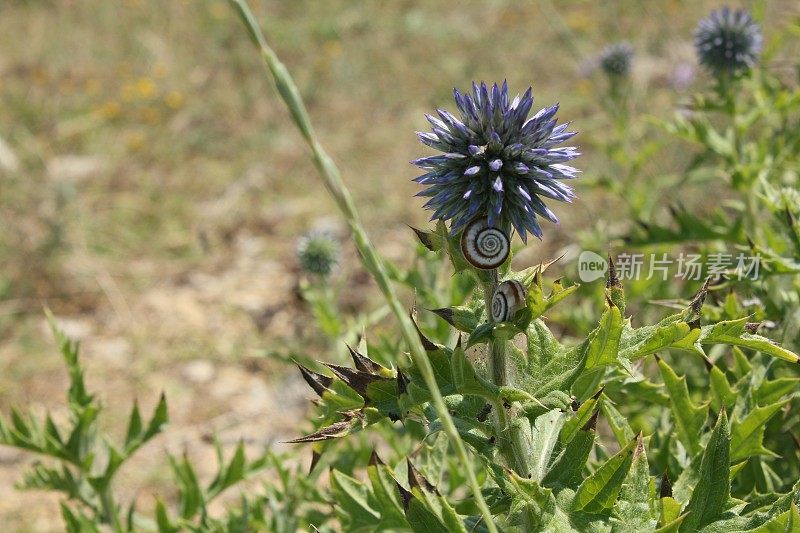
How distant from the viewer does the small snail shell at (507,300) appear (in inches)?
46.2

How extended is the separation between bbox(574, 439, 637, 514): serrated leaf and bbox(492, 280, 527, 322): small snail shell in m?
0.28

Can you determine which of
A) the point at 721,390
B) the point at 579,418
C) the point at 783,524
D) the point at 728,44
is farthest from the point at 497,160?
the point at 728,44

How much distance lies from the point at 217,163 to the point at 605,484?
15.8 ft

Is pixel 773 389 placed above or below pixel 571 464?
above

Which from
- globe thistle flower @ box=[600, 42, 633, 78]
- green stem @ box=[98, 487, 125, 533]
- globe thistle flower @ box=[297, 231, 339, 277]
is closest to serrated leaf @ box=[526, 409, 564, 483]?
green stem @ box=[98, 487, 125, 533]

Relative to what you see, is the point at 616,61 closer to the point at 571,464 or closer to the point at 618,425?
the point at 618,425

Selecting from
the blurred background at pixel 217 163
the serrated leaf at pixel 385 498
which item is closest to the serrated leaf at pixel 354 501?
the serrated leaf at pixel 385 498

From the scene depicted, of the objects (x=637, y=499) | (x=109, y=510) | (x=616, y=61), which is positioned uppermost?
(x=616, y=61)

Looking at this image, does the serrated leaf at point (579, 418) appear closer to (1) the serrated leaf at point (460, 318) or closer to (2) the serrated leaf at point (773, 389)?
(1) the serrated leaf at point (460, 318)

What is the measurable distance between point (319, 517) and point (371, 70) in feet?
17.1

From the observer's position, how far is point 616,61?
392 centimetres

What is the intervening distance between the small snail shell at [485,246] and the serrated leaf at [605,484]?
36cm

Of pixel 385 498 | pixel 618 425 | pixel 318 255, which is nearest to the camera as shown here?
pixel 385 498

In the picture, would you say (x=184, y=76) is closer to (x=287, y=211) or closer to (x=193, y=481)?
(x=287, y=211)
